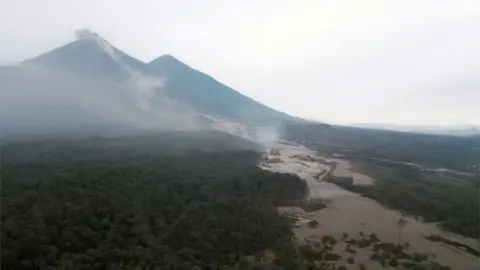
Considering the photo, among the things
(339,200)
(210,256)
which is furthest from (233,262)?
(339,200)

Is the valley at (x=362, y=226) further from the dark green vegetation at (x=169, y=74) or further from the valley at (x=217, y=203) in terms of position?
the dark green vegetation at (x=169, y=74)

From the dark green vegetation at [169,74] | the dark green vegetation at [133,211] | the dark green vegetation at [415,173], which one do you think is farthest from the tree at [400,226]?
the dark green vegetation at [169,74]

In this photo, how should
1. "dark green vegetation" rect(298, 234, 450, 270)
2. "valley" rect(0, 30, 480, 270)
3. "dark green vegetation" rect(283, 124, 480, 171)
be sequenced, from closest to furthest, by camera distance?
"valley" rect(0, 30, 480, 270)
"dark green vegetation" rect(298, 234, 450, 270)
"dark green vegetation" rect(283, 124, 480, 171)

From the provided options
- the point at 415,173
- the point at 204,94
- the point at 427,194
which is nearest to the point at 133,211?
the point at 427,194

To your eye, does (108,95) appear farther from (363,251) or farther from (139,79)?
(363,251)

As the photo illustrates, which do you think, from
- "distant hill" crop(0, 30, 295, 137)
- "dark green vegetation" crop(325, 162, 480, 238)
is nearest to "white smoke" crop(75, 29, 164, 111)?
"distant hill" crop(0, 30, 295, 137)

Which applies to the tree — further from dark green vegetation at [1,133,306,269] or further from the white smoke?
the white smoke
